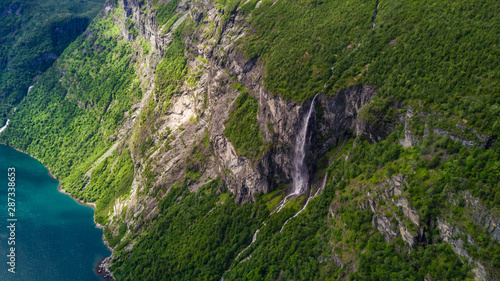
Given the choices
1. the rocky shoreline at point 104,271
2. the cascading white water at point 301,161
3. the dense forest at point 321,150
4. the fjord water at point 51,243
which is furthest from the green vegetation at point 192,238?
the fjord water at point 51,243

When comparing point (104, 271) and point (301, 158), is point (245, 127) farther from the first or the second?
point (104, 271)

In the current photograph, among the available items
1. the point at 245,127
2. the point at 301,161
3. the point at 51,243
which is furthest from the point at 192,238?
the point at 51,243

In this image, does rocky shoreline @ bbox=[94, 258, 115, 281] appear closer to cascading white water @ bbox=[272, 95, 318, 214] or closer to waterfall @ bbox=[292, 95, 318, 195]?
cascading white water @ bbox=[272, 95, 318, 214]

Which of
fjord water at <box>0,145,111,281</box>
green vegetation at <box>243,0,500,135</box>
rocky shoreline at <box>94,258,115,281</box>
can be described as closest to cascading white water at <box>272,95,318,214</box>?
green vegetation at <box>243,0,500,135</box>

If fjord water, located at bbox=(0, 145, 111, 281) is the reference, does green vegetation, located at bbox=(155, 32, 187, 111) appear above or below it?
above

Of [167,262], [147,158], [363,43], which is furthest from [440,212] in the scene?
[147,158]

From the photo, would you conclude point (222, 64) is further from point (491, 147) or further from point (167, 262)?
point (491, 147)
